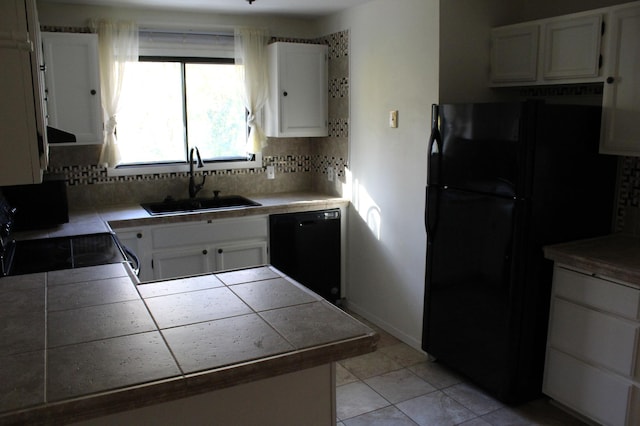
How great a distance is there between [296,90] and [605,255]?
Result: 254cm

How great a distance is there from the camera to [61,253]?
8.27 ft

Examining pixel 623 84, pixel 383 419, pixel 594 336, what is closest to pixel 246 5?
pixel 623 84

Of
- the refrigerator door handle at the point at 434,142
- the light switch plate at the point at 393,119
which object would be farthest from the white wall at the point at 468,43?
the light switch plate at the point at 393,119

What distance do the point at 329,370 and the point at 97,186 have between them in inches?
119

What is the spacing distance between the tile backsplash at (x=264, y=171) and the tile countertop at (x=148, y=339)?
2105 mm

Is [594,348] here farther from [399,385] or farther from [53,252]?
[53,252]

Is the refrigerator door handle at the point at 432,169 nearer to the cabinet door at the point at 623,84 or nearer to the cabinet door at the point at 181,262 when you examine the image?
the cabinet door at the point at 623,84

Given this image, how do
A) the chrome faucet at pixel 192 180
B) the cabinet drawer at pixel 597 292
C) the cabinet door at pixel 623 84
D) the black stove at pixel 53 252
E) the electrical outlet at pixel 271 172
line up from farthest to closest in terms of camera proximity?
the electrical outlet at pixel 271 172
the chrome faucet at pixel 192 180
the cabinet door at pixel 623 84
the cabinet drawer at pixel 597 292
the black stove at pixel 53 252

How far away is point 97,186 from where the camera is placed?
3.96m

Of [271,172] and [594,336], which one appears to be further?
[271,172]

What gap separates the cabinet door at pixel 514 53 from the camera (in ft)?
9.93

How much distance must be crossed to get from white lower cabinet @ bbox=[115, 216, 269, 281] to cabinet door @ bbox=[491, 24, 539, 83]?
6.08ft

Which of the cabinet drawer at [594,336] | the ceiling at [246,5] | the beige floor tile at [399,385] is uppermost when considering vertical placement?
the ceiling at [246,5]

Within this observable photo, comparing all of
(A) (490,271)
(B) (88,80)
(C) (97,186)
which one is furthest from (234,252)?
(A) (490,271)
